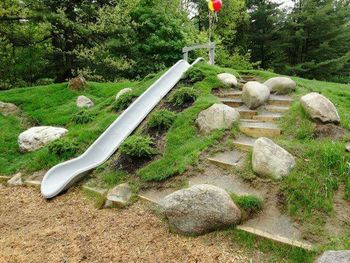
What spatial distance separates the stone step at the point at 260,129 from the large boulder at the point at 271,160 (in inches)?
34.7

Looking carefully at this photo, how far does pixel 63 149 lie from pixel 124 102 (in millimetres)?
1751

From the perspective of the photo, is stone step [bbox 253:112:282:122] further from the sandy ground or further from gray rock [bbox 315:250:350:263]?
gray rock [bbox 315:250:350:263]

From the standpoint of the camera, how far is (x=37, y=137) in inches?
257

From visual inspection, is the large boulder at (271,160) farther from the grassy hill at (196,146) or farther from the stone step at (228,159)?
the stone step at (228,159)

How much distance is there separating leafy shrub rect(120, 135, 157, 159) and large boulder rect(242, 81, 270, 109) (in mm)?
2006

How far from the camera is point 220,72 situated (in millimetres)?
7281

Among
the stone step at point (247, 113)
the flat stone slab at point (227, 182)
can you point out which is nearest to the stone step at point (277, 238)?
the flat stone slab at point (227, 182)

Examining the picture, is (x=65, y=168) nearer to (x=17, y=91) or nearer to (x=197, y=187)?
(x=197, y=187)

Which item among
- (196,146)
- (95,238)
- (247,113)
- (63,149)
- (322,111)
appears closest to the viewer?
(95,238)

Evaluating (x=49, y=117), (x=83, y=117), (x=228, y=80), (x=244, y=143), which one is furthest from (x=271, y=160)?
(x=49, y=117)

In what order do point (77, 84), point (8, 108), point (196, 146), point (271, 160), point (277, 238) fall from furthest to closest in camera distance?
point (77, 84), point (8, 108), point (196, 146), point (271, 160), point (277, 238)

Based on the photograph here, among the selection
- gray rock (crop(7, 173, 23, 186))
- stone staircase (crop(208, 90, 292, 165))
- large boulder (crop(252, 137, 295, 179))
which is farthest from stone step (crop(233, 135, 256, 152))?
gray rock (crop(7, 173, 23, 186))

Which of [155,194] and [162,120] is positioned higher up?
[162,120]

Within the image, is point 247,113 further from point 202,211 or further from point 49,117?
point 49,117
